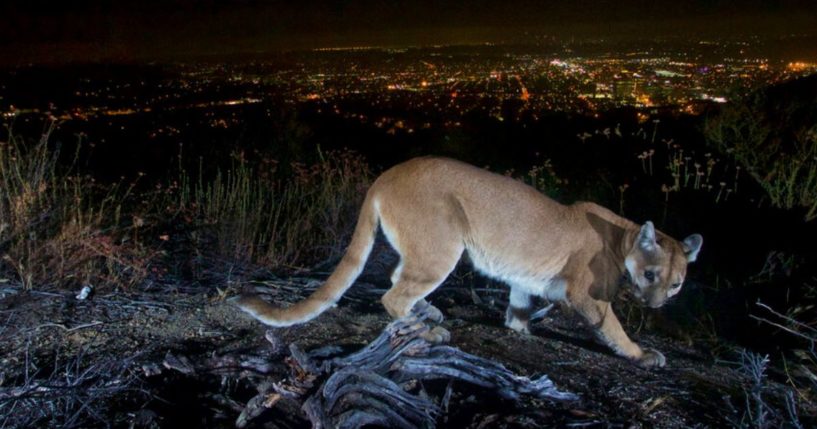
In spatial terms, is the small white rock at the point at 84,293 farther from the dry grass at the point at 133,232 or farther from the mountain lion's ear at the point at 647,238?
the mountain lion's ear at the point at 647,238

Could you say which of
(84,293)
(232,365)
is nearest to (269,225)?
(84,293)

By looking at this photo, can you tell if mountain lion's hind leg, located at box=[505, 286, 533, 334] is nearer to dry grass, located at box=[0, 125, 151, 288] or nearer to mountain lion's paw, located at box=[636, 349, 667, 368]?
mountain lion's paw, located at box=[636, 349, 667, 368]

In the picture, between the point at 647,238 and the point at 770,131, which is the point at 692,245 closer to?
the point at 647,238

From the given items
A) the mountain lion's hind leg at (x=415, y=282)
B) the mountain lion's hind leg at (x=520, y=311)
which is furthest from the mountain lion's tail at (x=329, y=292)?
the mountain lion's hind leg at (x=520, y=311)

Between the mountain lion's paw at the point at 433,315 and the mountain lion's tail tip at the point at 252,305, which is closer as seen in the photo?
the mountain lion's tail tip at the point at 252,305

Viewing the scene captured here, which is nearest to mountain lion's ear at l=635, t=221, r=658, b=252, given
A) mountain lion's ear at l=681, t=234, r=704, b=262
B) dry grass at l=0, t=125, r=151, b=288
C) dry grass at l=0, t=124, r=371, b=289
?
mountain lion's ear at l=681, t=234, r=704, b=262

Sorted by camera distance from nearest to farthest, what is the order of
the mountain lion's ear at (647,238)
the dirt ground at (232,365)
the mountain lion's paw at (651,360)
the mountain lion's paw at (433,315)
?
the dirt ground at (232,365), the mountain lion's ear at (647,238), the mountain lion's paw at (651,360), the mountain lion's paw at (433,315)
